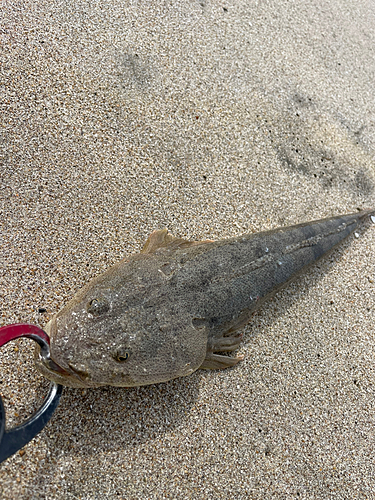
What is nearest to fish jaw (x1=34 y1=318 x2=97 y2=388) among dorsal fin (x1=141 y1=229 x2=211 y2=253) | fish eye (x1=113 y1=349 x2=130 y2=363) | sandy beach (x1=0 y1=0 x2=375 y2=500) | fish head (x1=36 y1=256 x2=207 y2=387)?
fish head (x1=36 y1=256 x2=207 y2=387)

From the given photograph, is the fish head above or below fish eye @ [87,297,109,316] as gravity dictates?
below

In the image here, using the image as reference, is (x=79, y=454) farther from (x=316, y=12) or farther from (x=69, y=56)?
(x=316, y=12)

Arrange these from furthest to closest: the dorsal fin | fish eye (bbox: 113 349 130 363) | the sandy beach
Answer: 1. the dorsal fin
2. the sandy beach
3. fish eye (bbox: 113 349 130 363)

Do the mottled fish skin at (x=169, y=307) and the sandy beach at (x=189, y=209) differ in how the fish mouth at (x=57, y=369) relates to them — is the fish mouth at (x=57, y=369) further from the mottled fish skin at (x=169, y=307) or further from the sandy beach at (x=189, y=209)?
the sandy beach at (x=189, y=209)

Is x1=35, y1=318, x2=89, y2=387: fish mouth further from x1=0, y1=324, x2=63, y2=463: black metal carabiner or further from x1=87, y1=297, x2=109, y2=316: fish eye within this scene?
x1=87, y1=297, x2=109, y2=316: fish eye

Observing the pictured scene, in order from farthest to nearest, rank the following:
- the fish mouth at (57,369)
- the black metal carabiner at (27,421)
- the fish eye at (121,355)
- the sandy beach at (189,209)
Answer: the sandy beach at (189,209), the fish eye at (121,355), the fish mouth at (57,369), the black metal carabiner at (27,421)

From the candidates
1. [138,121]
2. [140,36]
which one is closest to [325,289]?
[138,121]

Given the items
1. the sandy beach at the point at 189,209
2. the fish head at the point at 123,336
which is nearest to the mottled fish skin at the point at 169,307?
the fish head at the point at 123,336

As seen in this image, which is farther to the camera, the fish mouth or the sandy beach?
the sandy beach
